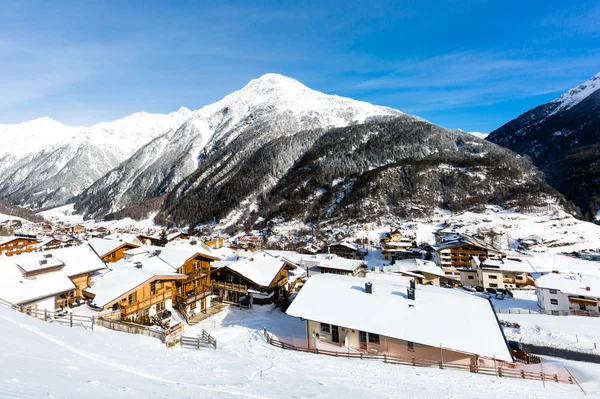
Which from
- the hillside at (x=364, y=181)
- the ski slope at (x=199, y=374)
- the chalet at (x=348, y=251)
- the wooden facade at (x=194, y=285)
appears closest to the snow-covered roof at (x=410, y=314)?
the ski slope at (x=199, y=374)

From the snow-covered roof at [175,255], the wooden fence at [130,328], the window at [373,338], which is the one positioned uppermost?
the snow-covered roof at [175,255]

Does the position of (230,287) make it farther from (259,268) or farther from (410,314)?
(410,314)

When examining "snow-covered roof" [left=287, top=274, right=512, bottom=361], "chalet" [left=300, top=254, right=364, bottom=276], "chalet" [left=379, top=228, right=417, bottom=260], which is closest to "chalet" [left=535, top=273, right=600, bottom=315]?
"snow-covered roof" [left=287, top=274, right=512, bottom=361]

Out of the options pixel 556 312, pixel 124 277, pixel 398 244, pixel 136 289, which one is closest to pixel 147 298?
pixel 136 289

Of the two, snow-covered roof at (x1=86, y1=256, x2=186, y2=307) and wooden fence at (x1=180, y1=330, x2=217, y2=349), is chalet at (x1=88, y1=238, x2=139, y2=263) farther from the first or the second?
wooden fence at (x1=180, y1=330, x2=217, y2=349)

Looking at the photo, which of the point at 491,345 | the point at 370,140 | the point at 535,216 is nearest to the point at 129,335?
the point at 491,345

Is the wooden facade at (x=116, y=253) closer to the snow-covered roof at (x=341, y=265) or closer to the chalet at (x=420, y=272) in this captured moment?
the snow-covered roof at (x=341, y=265)

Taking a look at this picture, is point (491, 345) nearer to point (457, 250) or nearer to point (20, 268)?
point (20, 268)
